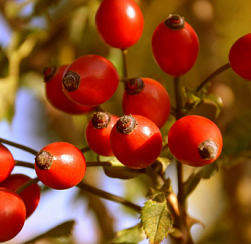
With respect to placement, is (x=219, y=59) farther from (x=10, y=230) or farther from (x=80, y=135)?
(x=10, y=230)

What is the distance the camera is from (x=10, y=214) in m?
0.87

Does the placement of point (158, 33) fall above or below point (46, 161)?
above

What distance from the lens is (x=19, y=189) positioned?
0.98 meters

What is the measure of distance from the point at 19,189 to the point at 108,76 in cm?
39

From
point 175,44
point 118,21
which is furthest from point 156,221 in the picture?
point 118,21

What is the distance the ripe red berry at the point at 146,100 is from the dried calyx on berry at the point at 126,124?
0.14 meters

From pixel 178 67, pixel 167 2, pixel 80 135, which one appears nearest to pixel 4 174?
pixel 178 67

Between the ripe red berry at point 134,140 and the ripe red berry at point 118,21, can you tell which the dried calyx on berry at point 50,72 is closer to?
A: the ripe red berry at point 118,21

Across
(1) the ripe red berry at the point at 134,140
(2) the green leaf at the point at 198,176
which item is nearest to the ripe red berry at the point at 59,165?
(1) the ripe red berry at the point at 134,140

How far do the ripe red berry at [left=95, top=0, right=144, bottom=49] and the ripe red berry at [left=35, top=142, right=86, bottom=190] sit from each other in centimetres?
44

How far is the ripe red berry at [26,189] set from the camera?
104 cm

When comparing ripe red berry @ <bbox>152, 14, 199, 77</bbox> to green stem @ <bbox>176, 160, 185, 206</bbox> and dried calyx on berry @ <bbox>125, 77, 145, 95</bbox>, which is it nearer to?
dried calyx on berry @ <bbox>125, 77, 145, 95</bbox>

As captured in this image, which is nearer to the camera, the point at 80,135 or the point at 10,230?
the point at 10,230

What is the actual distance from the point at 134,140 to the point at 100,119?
17 cm
